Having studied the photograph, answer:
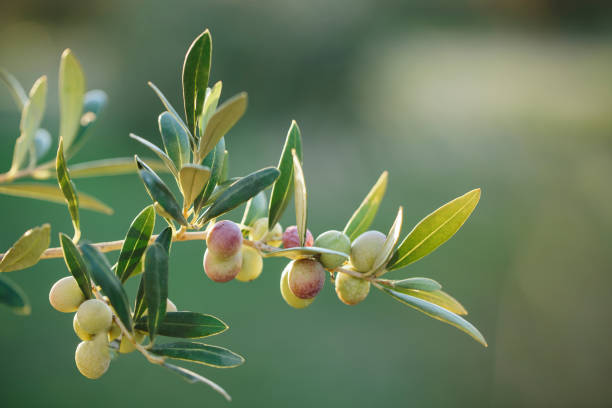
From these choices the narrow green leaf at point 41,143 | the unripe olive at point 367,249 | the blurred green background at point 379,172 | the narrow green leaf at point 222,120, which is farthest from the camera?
the blurred green background at point 379,172

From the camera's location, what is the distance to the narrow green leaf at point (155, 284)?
32 centimetres

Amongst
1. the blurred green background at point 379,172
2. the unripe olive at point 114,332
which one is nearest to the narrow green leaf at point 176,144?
the unripe olive at point 114,332

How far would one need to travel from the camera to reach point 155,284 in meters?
0.33

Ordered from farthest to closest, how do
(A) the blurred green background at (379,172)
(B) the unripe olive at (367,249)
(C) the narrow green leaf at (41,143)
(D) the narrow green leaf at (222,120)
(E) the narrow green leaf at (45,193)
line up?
(A) the blurred green background at (379,172) → (C) the narrow green leaf at (41,143) → (E) the narrow green leaf at (45,193) → (B) the unripe olive at (367,249) → (D) the narrow green leaf at (222,120)

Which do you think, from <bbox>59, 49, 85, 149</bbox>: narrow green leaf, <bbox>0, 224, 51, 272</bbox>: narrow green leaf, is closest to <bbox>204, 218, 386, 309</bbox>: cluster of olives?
<bbox>0, 224, 51, 272</bbox>: narrow green leaf

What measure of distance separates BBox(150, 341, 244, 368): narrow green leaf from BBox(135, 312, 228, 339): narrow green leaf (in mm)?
11

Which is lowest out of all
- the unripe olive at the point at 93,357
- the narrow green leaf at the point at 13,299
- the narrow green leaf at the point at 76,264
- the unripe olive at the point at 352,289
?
the narrow green leaf at the point at 13,299

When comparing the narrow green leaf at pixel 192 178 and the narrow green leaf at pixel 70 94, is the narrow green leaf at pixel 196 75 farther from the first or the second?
the narrow green leaf at pixel 70 94

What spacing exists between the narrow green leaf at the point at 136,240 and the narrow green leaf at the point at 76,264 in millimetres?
32

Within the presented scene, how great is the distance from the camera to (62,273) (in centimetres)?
A: 254

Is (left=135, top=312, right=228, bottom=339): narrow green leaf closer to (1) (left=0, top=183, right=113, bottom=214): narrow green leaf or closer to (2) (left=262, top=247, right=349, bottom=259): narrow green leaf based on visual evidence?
(2) (left=262, top=247, right=349, bottom=259): narrow green leaf

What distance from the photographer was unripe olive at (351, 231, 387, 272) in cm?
40

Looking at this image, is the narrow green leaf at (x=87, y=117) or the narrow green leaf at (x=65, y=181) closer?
the narrow green leaf at (x=65, y=181)

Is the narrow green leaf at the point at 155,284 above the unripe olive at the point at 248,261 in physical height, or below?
below
